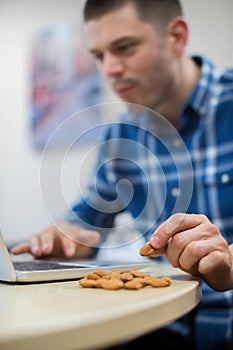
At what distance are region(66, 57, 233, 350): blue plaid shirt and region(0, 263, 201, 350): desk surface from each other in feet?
1.08

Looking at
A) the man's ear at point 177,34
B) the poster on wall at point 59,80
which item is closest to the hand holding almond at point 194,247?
the man's ear at point 177,34

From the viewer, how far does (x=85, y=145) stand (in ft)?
3.13

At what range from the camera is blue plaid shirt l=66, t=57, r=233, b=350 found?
1023 millimetres

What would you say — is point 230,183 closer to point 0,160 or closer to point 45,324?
point 45,324

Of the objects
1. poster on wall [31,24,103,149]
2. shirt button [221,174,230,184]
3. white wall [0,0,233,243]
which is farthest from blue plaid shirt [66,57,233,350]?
white wall [0,0,233,243]

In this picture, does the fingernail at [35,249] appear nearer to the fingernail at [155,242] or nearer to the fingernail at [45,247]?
the fingernail at [45,247]

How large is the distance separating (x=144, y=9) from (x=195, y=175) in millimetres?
573

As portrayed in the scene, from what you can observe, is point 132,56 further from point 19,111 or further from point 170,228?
point 19,111

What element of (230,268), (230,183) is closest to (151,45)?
(230,183)

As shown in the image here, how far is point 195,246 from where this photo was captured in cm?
64

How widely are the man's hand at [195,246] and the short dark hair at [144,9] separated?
1001 millimetres

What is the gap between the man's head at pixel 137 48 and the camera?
4.86ft

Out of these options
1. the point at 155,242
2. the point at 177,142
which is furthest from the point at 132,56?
the point at 155,242

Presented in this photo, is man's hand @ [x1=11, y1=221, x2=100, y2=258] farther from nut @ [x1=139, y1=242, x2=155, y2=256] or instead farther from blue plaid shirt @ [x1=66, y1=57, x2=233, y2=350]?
nut @ [x1=139, y1=242, x2=155, y2=256]
